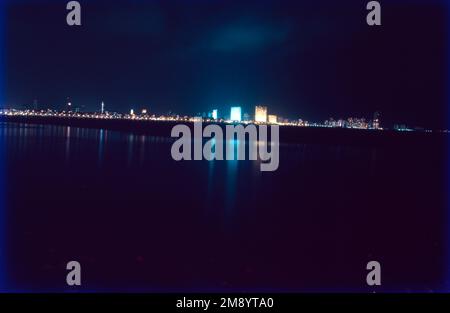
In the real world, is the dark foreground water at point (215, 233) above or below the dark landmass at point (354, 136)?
below

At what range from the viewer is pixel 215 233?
7305 mm

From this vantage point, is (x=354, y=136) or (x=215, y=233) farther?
(x=354, y=136)

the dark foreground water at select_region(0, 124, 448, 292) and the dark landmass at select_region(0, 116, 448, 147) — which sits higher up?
the dark landmass at select_region(0, 116, 448, 147)

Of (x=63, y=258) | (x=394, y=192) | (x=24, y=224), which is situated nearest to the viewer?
(x=63, y=258)

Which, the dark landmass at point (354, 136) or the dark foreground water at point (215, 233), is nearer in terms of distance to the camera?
the dark foreground water at point (215, 233)

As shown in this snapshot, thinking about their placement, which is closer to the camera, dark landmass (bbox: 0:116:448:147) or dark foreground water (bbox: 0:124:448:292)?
dark foreground water (bbox: 0:124:448:292)

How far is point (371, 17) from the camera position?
6.50m

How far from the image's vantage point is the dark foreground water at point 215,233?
5410 mm

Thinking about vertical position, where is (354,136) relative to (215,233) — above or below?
above

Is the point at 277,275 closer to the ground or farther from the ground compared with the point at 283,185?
closer to the ground

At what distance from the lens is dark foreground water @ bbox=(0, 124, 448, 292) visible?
5410mm

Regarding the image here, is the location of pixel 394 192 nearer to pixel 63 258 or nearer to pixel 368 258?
pixel 368 258
